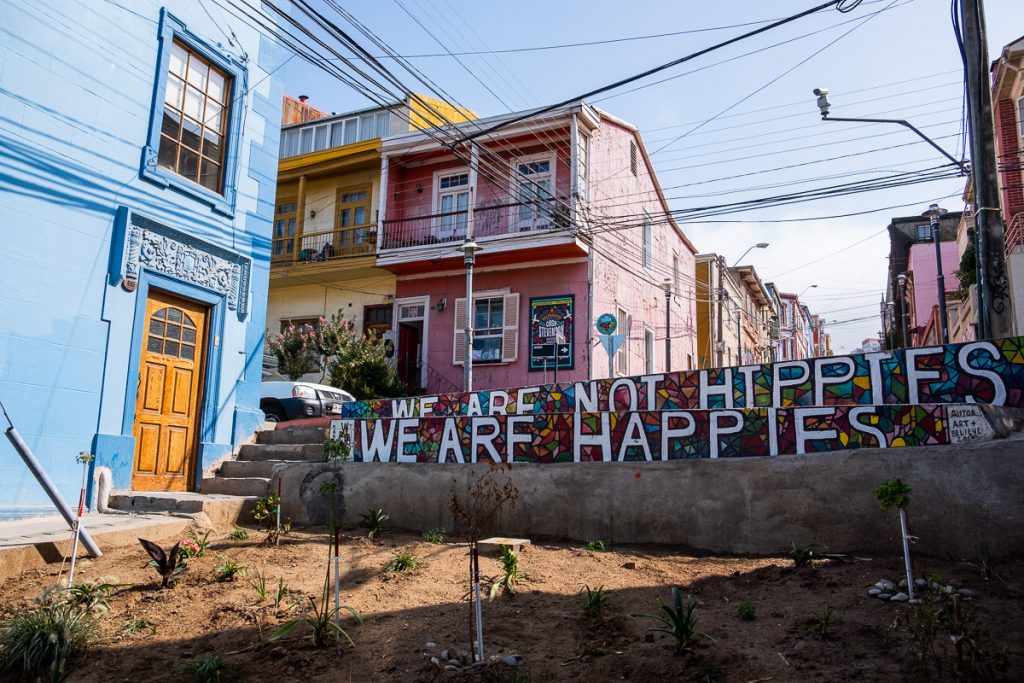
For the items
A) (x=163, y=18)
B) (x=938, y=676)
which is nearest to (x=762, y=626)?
(x=938, y=676)

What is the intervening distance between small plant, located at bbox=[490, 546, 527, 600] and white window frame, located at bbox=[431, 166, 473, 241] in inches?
539

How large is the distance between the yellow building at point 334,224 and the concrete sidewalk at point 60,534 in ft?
40.2

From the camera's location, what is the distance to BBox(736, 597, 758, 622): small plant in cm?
468

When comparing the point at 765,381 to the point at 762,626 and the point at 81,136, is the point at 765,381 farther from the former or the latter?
the point at 81,136

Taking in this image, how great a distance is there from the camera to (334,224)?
69.5 ft

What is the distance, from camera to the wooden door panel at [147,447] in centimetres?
921

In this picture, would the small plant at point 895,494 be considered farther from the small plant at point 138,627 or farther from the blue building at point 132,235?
the blue building at point 132,235

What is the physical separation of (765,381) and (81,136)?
8.99 metres

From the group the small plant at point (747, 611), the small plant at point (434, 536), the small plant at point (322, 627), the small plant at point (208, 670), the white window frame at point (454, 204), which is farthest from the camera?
the white window frame at point (454, 204)

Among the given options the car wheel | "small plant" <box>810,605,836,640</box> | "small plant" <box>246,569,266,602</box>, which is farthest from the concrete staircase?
"small plant" <box>810,605,836,640</box>

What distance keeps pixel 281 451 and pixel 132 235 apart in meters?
3.60

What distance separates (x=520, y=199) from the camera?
1770 cm

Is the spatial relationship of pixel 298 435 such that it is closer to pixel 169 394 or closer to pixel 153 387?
pixel 169 394

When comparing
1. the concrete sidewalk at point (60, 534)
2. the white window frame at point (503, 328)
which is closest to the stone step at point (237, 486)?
the concrete sidewalk at point (60, 534)
